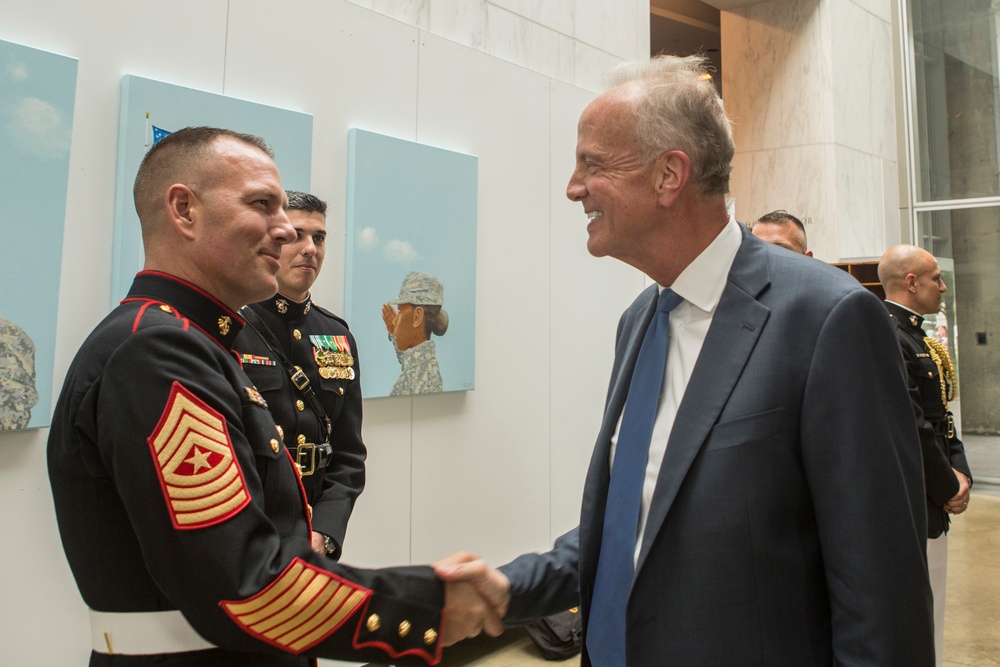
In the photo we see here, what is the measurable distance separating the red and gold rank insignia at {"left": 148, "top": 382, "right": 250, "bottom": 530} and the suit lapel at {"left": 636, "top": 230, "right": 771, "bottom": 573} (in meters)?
0.76

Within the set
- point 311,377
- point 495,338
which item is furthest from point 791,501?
point 495,338

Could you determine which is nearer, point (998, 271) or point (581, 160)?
point (581, 160)

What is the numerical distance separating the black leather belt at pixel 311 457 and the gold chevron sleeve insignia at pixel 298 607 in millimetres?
1218

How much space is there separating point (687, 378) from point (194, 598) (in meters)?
1.03

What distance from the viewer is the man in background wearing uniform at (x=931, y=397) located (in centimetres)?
377

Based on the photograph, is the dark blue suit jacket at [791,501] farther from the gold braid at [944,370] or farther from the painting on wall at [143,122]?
the gold braid at [944,370]

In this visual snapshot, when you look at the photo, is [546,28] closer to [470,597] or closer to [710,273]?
[710,273]

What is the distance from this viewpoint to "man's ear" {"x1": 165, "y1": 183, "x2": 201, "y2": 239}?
1.67 m

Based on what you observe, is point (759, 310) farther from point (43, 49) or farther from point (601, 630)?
point (43, 49)

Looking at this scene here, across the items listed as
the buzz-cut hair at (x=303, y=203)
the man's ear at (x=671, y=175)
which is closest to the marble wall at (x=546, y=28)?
the buzz-cut hair at (x=303, y=203)

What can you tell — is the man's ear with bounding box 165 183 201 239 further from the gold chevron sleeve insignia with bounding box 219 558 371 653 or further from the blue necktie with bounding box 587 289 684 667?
the blue necktie with bounding box 587 289 684 667

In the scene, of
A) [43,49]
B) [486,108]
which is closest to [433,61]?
[486,108]

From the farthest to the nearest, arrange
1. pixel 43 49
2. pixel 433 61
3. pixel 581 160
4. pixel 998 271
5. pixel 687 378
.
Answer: pixel 998 271
pixel 433 61
pixel 43 49
pixel 581 160
pixel 687 378

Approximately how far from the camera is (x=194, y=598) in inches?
54.4
